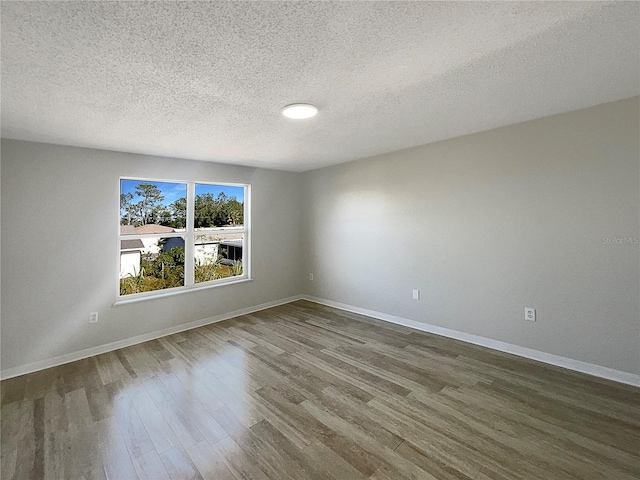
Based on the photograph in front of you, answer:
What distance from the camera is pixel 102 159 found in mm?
3373

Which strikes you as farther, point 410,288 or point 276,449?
point 410,288

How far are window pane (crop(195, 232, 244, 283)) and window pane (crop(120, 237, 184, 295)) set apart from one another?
0.26 m

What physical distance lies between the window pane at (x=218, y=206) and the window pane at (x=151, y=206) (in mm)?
217

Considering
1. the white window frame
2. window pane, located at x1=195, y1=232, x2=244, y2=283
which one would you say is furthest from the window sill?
window pane, located at x1=195, y1=232, x2=244, y2=283

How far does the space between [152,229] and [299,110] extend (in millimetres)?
2728

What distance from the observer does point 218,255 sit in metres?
4.54

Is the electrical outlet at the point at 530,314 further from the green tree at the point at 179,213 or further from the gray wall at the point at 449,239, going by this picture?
the green tree at the point at 179,213

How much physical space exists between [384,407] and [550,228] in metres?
2.32

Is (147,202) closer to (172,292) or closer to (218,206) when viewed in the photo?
(218,206)

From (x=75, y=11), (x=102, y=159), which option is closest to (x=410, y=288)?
(x=75, y=11)

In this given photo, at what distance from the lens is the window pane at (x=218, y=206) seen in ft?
14.1

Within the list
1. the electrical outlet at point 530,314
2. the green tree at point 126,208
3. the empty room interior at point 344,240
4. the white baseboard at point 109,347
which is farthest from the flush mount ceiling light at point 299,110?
the white baseboard at point 109,347

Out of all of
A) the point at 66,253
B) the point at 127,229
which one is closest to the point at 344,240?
the point at 127,229

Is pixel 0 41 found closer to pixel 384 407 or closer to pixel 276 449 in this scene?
pixel 276 449
